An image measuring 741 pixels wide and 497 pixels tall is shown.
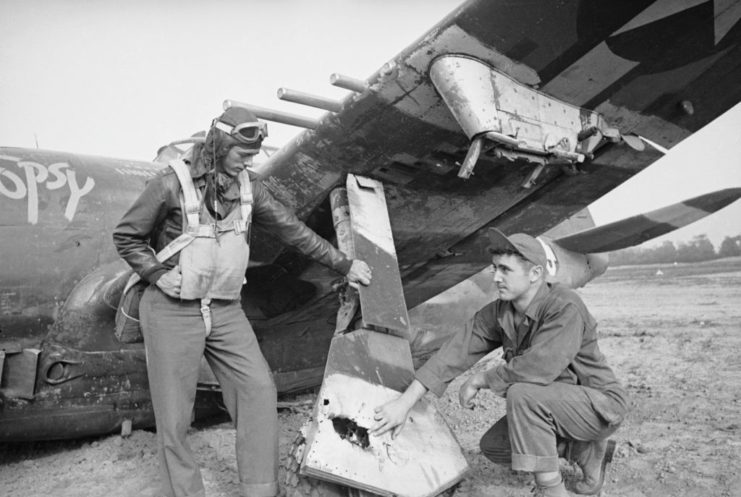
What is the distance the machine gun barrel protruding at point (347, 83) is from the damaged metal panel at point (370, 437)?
108 cm

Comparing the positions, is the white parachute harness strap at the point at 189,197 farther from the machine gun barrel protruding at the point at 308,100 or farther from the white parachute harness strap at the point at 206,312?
the machine gun barrel protruding at the point at 308,100

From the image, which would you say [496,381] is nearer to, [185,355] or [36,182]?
[185,355]

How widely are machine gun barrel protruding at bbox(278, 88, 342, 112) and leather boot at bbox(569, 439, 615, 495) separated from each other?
192 centimetres

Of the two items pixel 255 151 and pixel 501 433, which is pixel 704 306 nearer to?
pixel 501 433

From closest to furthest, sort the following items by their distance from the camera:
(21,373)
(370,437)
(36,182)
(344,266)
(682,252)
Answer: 1. (370,437)
2. (344,266)
3. (21,373)
4. (36,182)
5. (682,252)

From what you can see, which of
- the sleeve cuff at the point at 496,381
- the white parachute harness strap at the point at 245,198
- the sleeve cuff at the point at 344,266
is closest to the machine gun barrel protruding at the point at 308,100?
the white parachute harness strap at the point at 245,198

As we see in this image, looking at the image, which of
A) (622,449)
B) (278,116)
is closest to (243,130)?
(278,116)

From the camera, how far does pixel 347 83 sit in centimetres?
265

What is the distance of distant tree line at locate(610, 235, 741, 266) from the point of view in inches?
971

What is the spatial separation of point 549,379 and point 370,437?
0.78 meters

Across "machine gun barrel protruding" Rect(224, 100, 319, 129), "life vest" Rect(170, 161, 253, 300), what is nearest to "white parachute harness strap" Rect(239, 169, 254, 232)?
"life vest" Rect(170, 161, 253, 300)

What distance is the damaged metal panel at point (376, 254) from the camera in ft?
9.30

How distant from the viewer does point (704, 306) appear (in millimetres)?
11625

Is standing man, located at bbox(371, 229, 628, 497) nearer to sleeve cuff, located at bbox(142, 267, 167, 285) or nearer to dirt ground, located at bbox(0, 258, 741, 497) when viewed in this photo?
dirt ground, located at bbox(0, 258, 741, 497)
